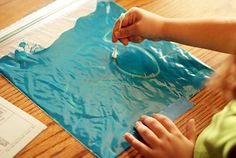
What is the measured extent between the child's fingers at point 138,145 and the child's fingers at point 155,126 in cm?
4

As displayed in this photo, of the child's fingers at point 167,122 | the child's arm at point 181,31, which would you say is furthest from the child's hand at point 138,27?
the child's fingers at point 167,122

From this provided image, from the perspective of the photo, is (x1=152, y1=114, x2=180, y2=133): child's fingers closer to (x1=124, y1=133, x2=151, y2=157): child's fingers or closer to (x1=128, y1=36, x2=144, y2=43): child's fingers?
(x1=124, y1=133, x2=151, y2=157): child's fingers

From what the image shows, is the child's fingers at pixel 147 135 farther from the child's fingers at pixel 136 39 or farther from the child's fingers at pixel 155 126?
the child's fingers at pixel 136 39

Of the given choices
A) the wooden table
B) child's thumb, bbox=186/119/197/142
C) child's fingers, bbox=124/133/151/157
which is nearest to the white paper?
the wooden table

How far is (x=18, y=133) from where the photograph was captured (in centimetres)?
59

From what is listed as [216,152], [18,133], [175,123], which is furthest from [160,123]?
[18,133]

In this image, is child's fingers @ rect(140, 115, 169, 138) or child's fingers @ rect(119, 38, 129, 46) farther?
child's fingers @ rect(119, 38, 129, 46)

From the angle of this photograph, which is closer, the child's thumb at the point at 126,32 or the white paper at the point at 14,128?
the white paper at the point at 14,128

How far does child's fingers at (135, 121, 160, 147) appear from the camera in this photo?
602 millimetres

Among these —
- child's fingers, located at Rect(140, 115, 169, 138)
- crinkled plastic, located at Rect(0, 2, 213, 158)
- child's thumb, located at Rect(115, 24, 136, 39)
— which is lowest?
child's fingers, located at Rect(140, 115, 169, 138)

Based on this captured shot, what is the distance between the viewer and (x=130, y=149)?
0.60m

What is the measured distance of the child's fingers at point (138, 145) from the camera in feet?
1.93

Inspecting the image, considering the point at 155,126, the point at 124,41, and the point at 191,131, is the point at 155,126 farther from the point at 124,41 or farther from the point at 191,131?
the point at 124,41

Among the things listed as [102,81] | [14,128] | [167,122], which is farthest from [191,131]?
[14,128]
